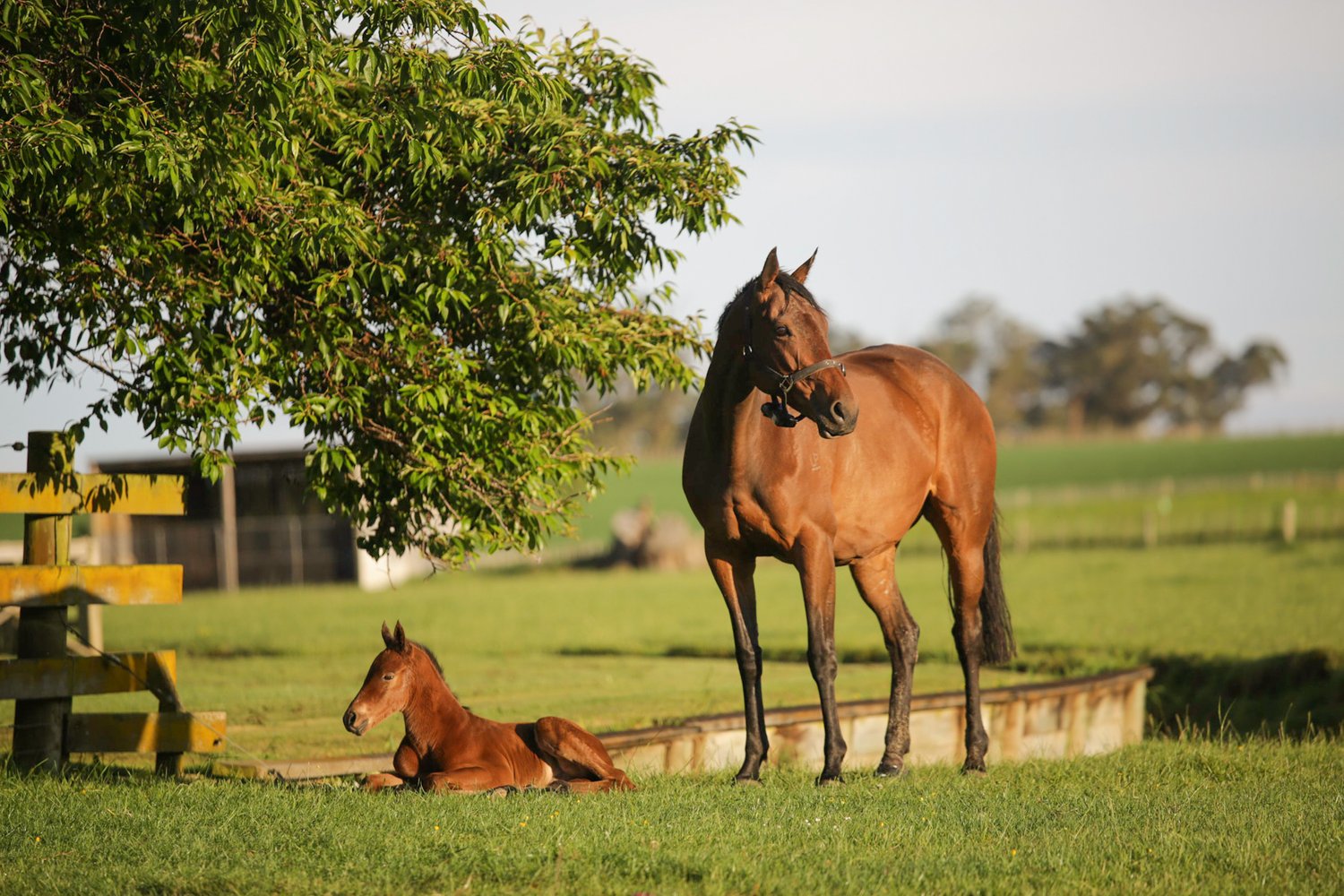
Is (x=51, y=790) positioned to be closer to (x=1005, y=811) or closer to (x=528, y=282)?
(x=528, y=282)

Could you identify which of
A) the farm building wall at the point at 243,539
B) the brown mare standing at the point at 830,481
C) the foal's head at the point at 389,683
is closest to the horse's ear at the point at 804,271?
the brown mare standing at the point at 830,481

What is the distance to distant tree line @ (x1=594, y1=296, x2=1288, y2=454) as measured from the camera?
103 metres

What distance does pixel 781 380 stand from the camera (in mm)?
7020

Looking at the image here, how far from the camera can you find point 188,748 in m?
8.86

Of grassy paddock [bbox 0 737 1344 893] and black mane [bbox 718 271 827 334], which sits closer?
grassy paddock [bbox 0 737 1344 893]

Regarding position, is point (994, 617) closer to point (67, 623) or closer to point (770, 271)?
point (770, 271)

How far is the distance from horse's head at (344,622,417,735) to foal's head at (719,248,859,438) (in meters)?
2.42

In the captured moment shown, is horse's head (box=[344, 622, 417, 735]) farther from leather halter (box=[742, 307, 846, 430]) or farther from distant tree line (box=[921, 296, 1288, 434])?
distant tree line (box=[921, 296, 1288, 434])

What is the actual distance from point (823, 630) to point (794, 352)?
5.55ft

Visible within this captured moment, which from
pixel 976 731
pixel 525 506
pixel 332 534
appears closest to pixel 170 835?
pixel 525 506

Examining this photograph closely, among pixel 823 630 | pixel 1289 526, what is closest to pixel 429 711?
pixel 823 630

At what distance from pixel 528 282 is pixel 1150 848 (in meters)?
5.29

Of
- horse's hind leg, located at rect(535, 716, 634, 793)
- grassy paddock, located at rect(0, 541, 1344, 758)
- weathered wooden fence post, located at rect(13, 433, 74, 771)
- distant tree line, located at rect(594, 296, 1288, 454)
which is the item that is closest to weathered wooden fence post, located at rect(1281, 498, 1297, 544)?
grassy paddock, located at rect(0, 541, 1344, 758)

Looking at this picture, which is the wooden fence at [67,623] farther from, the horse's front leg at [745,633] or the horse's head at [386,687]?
the horse's front leg at [745,633]
